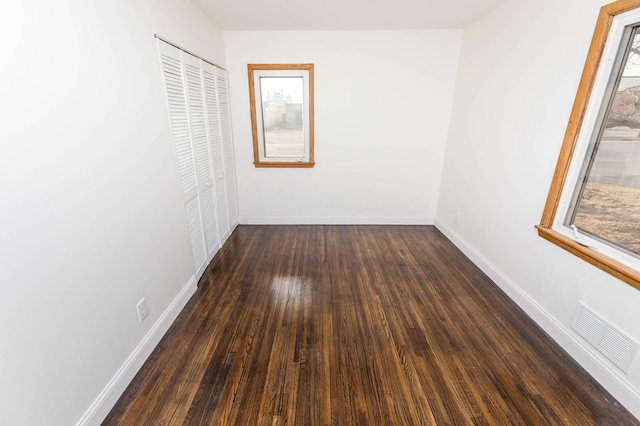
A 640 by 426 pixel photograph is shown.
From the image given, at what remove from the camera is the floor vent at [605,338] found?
151cm

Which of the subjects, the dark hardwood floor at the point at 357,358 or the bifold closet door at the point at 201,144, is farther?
the bifold closet door at the point at 201,144

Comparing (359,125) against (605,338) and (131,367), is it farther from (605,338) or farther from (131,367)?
(131,367)

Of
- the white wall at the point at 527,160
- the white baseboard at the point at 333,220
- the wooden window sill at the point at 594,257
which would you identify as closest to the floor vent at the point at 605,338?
the white wall at the point at 527,160

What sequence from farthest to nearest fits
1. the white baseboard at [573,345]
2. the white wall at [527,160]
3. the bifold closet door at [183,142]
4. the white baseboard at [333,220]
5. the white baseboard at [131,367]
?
1. the white baseboard at [333,220]
2. the bifold closet door at [183,142]
3. the white wall at [527,160]
4. the white baseboard at [573,345]
5. the white baseboard at [131,367]

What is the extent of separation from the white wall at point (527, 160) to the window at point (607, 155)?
110 mm

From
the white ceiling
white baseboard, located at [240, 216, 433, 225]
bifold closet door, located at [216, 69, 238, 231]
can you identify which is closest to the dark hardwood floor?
bifold closet door, located at [216, 69, 238, 231]

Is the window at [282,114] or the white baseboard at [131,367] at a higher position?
the window at [282,114]

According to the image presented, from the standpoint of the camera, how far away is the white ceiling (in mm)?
2498

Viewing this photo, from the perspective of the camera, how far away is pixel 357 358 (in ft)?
5.93

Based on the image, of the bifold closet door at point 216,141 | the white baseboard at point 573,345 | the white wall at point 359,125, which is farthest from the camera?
the white wall at point 359,125

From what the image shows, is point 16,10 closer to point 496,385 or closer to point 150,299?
point 150,299

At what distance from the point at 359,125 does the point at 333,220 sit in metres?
1.37

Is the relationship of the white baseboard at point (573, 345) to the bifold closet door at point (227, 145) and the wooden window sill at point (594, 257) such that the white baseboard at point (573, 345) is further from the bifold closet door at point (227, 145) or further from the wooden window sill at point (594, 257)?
the bifold closet door at point (227, 145)

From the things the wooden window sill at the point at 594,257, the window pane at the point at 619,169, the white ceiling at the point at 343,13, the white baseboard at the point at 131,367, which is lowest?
the white baseboard at the point at 131,367
